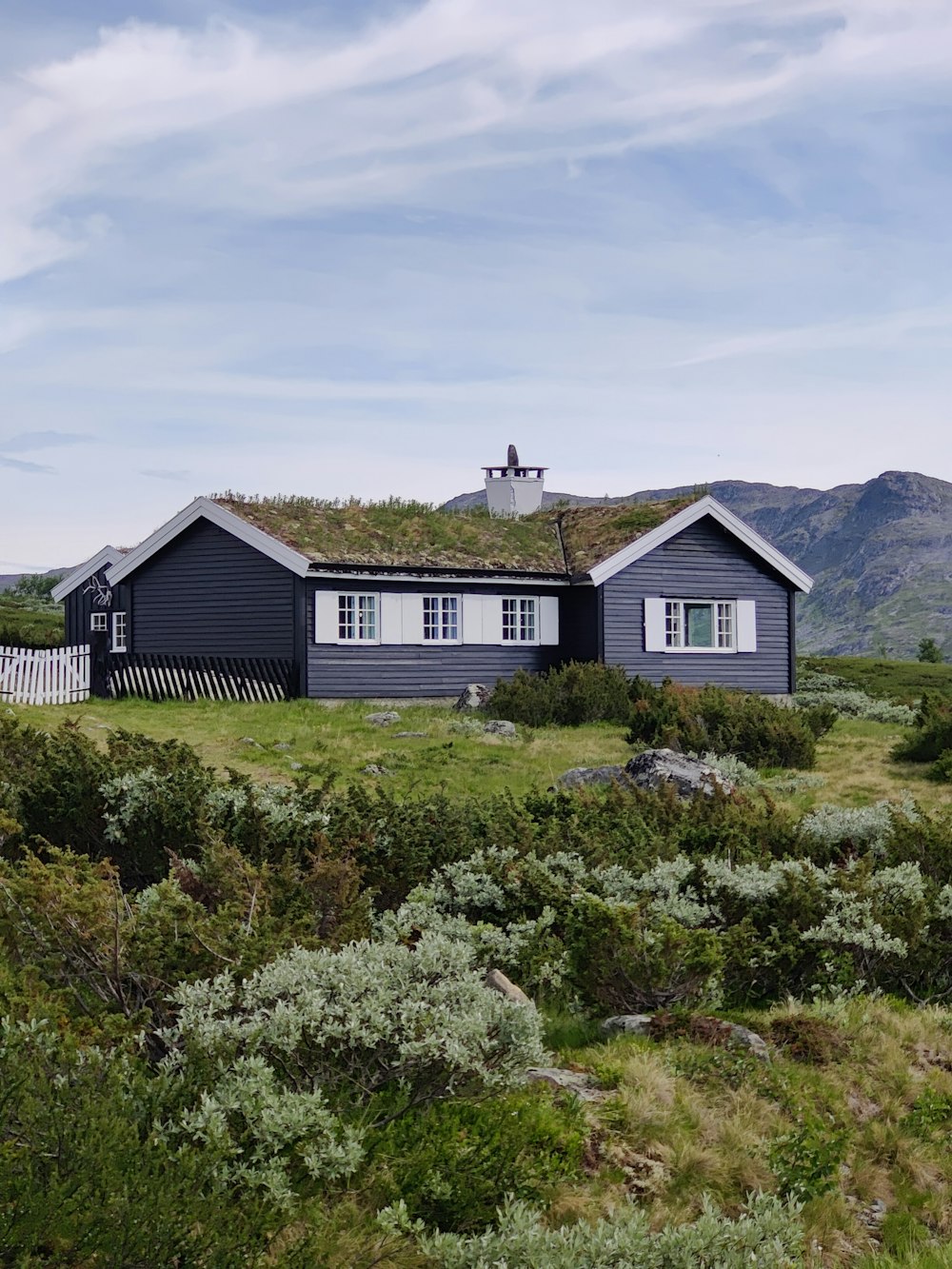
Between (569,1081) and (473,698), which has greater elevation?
(473,698)

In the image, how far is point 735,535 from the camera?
30.1 m

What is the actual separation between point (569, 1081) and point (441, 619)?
21981 millimetres

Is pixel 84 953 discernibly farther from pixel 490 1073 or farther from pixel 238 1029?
pixel 490 1073

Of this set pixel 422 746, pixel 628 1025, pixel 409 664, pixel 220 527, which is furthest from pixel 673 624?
pixel 628 1025

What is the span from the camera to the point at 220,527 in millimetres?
28203

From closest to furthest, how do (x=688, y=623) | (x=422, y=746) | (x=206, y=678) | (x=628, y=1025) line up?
(x=628, y=1025) < (x=422, y=746) < (x=206, y=678) < (x=688, y=623)

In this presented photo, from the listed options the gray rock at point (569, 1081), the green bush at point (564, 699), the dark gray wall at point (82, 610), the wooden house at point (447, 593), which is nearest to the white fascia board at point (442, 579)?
the wooden house at point (447, 593)

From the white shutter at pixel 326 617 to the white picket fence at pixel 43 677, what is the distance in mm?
5521

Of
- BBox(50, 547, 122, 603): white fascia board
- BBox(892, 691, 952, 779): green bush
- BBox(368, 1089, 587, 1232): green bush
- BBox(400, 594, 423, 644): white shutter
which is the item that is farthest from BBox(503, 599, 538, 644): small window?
BBox(368, 1089, 587, 1232): green bush

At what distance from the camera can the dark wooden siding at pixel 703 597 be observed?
28.6 m

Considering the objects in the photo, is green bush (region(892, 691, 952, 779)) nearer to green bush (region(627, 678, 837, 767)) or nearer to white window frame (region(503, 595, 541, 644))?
green bush (region(627, 678, 837, 767))

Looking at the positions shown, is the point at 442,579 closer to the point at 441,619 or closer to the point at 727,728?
the point at 441,619

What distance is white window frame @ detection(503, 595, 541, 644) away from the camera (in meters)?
28.9

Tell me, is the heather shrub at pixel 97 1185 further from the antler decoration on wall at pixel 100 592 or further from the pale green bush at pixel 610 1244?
the antler decoration on wall at pixel 100 592
